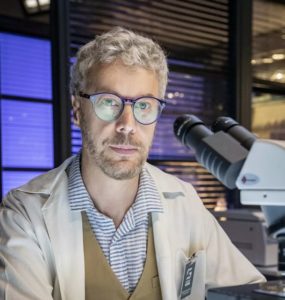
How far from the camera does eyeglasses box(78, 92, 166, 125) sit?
1.16m

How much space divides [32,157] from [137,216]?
9.21 feet

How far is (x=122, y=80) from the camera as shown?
1.19 meters

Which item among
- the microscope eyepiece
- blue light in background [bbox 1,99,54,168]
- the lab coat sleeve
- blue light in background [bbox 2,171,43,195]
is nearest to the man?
the lab coat sleeve

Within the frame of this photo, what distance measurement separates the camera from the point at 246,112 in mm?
3459

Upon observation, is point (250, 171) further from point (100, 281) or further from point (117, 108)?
point (100, 281)

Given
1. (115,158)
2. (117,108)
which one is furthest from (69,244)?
(117,108)

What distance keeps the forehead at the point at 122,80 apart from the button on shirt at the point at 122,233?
0.79ft

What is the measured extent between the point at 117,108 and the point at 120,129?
0.16ft

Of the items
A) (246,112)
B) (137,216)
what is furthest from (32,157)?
(137,216)

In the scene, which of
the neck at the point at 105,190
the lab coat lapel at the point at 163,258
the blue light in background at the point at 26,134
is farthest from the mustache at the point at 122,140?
the blue light in background at the point at 26,134

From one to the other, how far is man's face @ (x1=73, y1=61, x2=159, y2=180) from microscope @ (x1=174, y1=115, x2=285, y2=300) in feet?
0.58

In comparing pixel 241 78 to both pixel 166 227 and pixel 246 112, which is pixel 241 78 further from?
pixel 166 227

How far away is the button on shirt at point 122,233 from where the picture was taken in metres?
1.24

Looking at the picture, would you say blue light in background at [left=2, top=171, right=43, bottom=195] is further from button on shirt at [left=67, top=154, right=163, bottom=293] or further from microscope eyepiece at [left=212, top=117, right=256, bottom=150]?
microscope eyepiece at [left=212, top=117, right=256, bottom=150]
